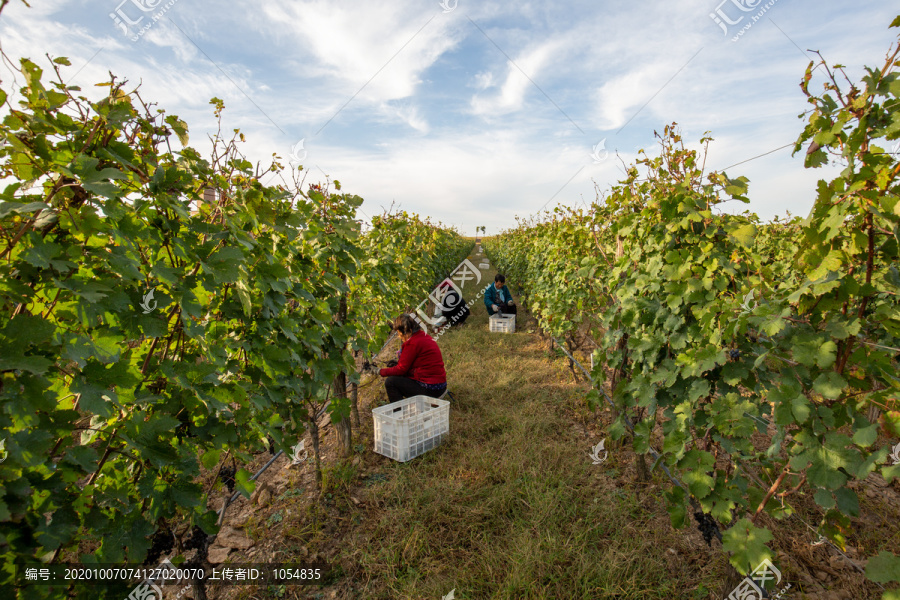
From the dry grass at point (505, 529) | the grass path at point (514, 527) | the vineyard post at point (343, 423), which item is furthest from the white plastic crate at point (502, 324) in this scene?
the vineyard post at point (343, 423)

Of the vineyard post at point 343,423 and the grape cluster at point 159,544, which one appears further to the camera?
the vineyard post at point 343,423

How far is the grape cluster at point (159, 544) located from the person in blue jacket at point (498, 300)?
275 inches

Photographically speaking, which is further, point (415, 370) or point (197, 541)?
point (415, 370)

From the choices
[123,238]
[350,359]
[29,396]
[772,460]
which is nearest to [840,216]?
[772,460]

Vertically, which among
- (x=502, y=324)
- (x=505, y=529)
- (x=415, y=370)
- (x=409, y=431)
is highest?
(x=502, y=324)

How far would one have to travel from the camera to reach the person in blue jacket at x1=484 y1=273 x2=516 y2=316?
839 centimetres

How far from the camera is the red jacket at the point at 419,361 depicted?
4.17m

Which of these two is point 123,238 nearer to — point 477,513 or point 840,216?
point 840,216

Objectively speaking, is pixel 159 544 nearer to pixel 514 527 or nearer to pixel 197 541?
pixel 197 541

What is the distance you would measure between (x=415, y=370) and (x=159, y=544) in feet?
8.83

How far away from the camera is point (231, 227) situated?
1633 millimetres

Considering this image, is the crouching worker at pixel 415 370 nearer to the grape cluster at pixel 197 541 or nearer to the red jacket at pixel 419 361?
the red jacket at pixel 419 361

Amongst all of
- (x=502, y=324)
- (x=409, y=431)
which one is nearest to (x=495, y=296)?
(x=502, y=324)

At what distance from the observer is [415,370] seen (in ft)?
14.0
